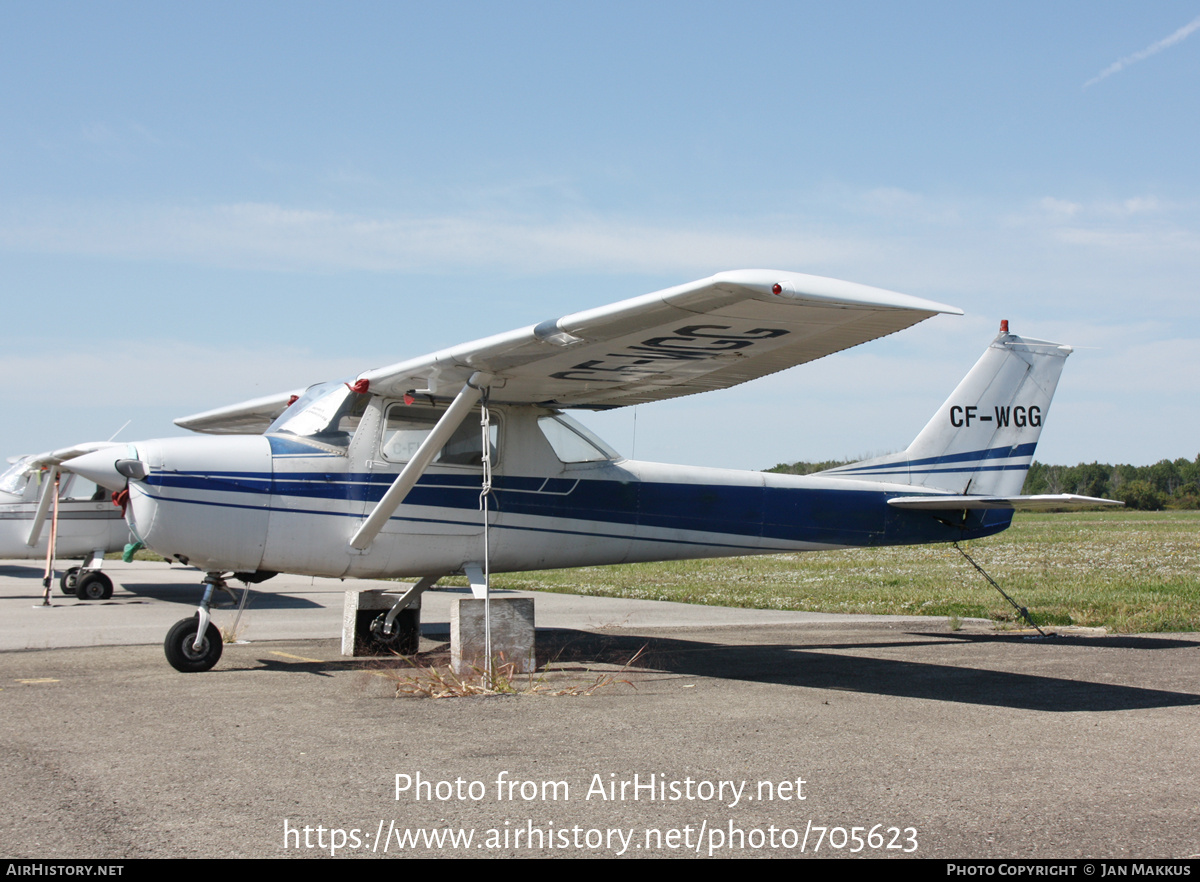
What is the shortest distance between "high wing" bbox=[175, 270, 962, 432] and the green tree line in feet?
315

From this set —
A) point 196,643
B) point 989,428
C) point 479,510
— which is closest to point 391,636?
point 479,510

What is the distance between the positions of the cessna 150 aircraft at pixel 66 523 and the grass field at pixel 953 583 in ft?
24.0

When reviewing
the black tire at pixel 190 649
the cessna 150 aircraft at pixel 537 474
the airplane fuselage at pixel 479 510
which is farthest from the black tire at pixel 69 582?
the airplane fuselage at pixel 479 510

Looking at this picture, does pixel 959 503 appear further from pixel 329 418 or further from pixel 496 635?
pixel 329 418

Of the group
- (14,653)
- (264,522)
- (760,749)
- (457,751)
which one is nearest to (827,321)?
(760,749)

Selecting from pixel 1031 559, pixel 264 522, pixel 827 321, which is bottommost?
pixel 1031 559

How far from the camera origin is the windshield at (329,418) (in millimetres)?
8320

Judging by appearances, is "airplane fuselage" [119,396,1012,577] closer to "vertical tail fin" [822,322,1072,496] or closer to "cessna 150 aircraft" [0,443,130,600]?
"vertical tail fin" [822,322,1072,496]

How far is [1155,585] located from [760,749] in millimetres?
13231

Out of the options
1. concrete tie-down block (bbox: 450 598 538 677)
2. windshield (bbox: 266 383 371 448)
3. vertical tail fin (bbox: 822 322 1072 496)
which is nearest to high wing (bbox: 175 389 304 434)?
windshield (bbox: 266 383 371 448)

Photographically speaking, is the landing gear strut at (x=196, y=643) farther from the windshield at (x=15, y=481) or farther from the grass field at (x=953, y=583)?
the windshield at (x=15, y=481)
